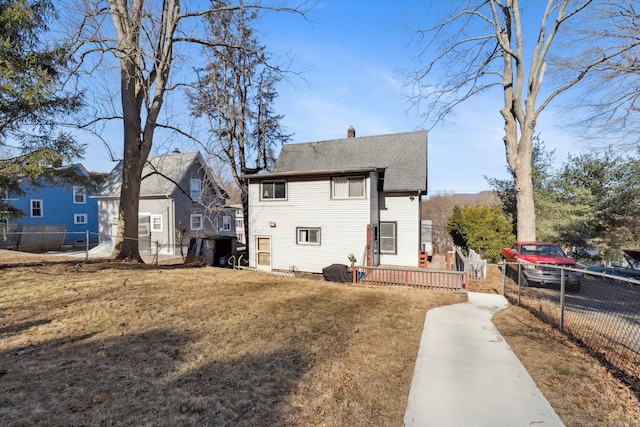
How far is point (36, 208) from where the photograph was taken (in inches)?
907

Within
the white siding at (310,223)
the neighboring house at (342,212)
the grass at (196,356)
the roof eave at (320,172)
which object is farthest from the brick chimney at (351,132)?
the grass at (196,356)

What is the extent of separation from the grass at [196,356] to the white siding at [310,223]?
6151mm

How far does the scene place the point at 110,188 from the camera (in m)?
23.9

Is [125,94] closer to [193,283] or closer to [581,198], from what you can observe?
[193,283]

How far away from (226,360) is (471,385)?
3.14 metres

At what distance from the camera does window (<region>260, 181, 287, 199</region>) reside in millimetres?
15358

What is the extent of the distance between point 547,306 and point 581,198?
16779 millimetres

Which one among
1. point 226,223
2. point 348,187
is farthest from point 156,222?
point 348,187

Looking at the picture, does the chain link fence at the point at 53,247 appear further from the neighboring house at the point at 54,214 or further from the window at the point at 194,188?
the window at the point at 194,188

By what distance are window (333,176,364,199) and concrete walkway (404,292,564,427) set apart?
8480 mm

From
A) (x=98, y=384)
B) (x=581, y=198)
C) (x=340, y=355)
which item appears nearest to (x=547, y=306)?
(x=340, y=355)

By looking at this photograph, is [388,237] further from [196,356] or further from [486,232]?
[196,356]

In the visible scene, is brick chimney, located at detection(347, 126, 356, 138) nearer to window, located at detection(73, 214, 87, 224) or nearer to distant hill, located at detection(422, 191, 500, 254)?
distant hill, located at detection(422, 191, 500, 254)

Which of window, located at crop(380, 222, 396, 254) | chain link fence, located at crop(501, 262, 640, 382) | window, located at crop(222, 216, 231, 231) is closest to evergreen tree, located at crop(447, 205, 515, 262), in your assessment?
window, located at crop(380, 222, 396, 254)
